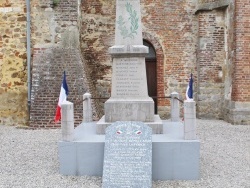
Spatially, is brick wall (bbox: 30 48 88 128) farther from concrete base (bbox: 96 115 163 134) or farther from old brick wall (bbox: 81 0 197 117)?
concrete base (bbox: 96 115 163 134)

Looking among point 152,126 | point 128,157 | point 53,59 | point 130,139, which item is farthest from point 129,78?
point 53,59

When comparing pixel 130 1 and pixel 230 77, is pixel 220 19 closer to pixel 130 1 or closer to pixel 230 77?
pixel 230 77

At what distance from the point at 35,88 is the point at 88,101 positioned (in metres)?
2.98

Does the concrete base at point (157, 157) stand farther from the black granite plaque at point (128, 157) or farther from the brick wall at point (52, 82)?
the brick wall at point (52, 82)

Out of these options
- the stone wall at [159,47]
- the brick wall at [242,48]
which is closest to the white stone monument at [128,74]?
the stone wall at [159,47]

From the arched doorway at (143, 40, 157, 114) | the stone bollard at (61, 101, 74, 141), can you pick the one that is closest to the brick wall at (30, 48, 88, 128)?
the arched doorway at (143, 40, 157, 114)

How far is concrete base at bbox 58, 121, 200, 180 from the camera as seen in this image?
5492mm

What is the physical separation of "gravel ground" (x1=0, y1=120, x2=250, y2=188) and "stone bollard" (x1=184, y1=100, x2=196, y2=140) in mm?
707

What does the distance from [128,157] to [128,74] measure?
200 centimetres

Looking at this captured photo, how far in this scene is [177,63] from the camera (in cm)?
1251

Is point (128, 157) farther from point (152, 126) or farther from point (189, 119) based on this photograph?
point (152, 126)

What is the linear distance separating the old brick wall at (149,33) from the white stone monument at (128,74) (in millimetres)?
5656

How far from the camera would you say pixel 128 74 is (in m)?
6.71

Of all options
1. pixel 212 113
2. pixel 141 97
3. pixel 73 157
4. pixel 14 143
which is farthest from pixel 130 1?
pixel 212 113
